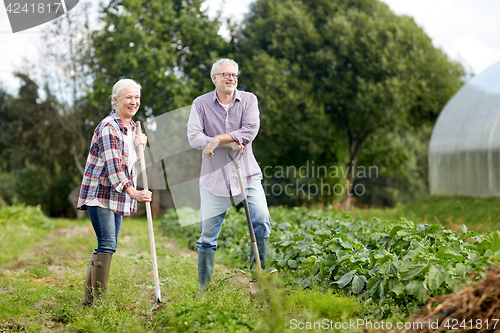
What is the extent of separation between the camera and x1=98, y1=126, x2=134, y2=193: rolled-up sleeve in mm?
3539

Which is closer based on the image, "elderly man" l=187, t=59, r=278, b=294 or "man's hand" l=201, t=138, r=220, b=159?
"man's hand" l=201, t=138, r=220, b=159

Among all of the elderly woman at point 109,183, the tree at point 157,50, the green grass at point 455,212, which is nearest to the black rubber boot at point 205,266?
the elderly woman at point 109,183

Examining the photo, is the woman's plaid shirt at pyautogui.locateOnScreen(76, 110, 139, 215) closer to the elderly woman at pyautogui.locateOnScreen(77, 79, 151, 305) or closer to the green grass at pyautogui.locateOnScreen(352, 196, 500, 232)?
the elderly woman at pyautogui.locateOnScreen(77, 79, 151, 305)

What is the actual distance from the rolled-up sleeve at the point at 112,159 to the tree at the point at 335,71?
396 inches

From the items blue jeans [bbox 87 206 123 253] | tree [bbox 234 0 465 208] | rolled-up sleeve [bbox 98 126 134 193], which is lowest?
blue jeans [bbox 87 206 123 253]

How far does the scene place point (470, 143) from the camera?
10.8m

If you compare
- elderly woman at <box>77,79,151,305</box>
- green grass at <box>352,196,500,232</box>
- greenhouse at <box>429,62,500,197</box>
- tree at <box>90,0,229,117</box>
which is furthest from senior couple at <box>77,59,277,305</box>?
tree at <box>90,0,229,117</box>

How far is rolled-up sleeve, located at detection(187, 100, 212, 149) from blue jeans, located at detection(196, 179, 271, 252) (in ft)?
1.38

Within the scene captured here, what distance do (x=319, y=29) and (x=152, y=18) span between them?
5.78m

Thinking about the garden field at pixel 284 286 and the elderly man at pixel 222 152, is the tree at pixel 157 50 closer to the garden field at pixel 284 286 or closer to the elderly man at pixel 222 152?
the garden field at pixel 284 286

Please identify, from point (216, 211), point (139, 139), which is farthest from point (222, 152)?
point (139, 139)

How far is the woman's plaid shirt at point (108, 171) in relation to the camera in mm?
3557

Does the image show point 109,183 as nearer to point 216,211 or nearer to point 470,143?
point 216,211

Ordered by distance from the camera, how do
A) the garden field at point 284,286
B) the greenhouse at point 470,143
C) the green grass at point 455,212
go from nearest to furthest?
the garden field at point 284,286
the green grass at point 455,212
the greenhouse at point 470,143
